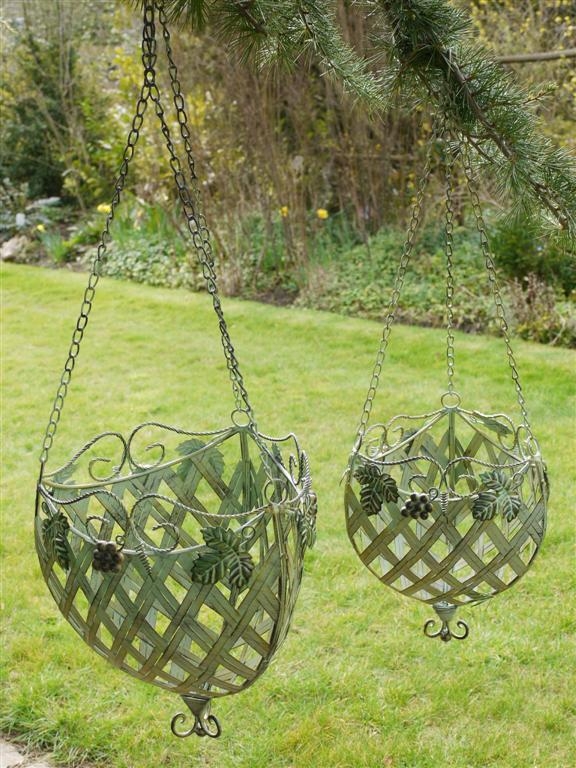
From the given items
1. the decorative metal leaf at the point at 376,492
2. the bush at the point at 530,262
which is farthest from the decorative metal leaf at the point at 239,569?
the bush at the point at 530,262

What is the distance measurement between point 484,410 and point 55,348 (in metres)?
3.15

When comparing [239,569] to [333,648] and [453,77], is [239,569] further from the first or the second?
[333,648]

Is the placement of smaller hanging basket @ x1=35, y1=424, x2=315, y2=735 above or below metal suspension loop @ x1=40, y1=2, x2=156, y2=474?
below

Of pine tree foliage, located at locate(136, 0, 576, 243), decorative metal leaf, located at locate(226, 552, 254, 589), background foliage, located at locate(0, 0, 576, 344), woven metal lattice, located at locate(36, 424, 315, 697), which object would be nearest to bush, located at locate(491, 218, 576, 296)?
background foliage, located at locate(0, 0, 576, 344)

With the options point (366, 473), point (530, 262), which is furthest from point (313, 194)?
point (366, 473)

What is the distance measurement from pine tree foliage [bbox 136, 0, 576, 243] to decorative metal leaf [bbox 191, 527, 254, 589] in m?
0.74

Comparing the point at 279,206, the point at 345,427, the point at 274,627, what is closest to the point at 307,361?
the point at 345,427

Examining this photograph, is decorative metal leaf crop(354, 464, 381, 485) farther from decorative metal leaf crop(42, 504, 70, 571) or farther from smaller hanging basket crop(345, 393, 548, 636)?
decorative metal leaf crop(42, 504, 70, 571)

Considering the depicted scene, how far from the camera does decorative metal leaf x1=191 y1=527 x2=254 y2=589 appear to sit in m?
1.42

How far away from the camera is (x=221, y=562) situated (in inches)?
56.1

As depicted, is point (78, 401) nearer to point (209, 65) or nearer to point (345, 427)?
point (345, 427)

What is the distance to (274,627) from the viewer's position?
150 centimetres

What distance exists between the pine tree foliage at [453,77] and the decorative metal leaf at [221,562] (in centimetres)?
74

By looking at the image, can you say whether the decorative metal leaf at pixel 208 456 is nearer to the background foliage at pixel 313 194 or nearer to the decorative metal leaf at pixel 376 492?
the decorative metal leaf at pixel 376 492
